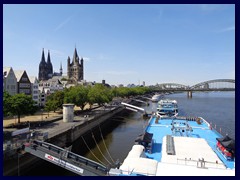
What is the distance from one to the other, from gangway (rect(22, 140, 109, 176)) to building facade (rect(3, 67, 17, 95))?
34914 mm

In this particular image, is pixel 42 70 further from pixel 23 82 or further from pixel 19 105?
pixel 19 105

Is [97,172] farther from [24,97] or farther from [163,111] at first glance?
[163,111]

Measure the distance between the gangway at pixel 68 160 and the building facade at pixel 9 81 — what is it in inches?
1375

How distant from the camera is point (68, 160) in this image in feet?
52.0

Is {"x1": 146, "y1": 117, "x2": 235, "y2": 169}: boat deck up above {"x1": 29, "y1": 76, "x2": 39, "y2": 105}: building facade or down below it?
below

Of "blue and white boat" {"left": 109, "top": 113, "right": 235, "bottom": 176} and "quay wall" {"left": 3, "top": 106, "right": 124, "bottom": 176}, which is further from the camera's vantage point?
"quay wall" {"left": 3, "top": 106, "right": 124, "bottom": 176}

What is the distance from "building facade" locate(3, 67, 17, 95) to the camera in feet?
159

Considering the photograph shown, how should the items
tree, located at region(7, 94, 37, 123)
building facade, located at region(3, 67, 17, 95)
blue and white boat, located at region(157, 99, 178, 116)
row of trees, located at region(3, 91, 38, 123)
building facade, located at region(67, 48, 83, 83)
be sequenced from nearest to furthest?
row of trees, located at region(3, 91, 38, 123) < tree, located at region(7, 94, 37, 123) < building facade, located at region(3, 67, 17, 95) < blue and white boat, located at region(157, 99, 178, 116) < building facade, located at region(67, 48, 83, 83)

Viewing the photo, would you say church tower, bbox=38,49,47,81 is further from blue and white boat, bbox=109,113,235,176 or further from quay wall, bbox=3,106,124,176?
blue and white boat, bbox=109,113,235,176

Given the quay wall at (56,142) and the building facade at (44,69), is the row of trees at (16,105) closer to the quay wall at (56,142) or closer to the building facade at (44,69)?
the quay wall at (56,142)

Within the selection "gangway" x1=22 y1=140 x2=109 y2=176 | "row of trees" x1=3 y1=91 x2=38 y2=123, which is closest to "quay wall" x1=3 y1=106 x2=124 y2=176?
"gangway" x1=22 y1=140 x2=109 y2=176

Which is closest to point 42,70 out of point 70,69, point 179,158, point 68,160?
point 70,69

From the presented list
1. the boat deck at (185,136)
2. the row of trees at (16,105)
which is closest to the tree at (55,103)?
the row of trees at (16,105)

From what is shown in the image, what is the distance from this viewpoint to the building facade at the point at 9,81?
1912 inches
